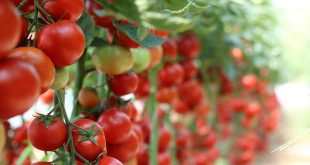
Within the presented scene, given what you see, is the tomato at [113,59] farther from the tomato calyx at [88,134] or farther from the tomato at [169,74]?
the tomato at [169,74]

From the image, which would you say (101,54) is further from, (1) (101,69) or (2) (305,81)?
(2) (305,81)

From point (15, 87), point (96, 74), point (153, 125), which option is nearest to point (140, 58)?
point (96, 74)

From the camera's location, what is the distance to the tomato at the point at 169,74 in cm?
97

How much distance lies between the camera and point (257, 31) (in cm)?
165

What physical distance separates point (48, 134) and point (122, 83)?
7.2 inches

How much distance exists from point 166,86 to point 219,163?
42.2 inches

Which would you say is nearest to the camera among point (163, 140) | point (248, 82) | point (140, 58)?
point (140, 58)

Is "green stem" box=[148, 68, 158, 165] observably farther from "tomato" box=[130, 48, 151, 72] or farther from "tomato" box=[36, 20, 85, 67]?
"tomato" box=[36, 20, 85, 67]

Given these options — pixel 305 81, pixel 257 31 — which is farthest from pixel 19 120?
pixel 305 81

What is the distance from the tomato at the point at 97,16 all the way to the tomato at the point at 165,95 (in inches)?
18.3

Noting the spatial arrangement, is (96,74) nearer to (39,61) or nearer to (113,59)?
(113,59)

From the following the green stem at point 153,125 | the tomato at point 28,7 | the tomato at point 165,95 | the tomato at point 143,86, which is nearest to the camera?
the tomato at point 28,7

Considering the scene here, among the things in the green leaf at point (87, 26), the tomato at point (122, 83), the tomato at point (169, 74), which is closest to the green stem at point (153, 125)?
the tomato at point (169, 74)

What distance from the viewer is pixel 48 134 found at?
1.27 ft
